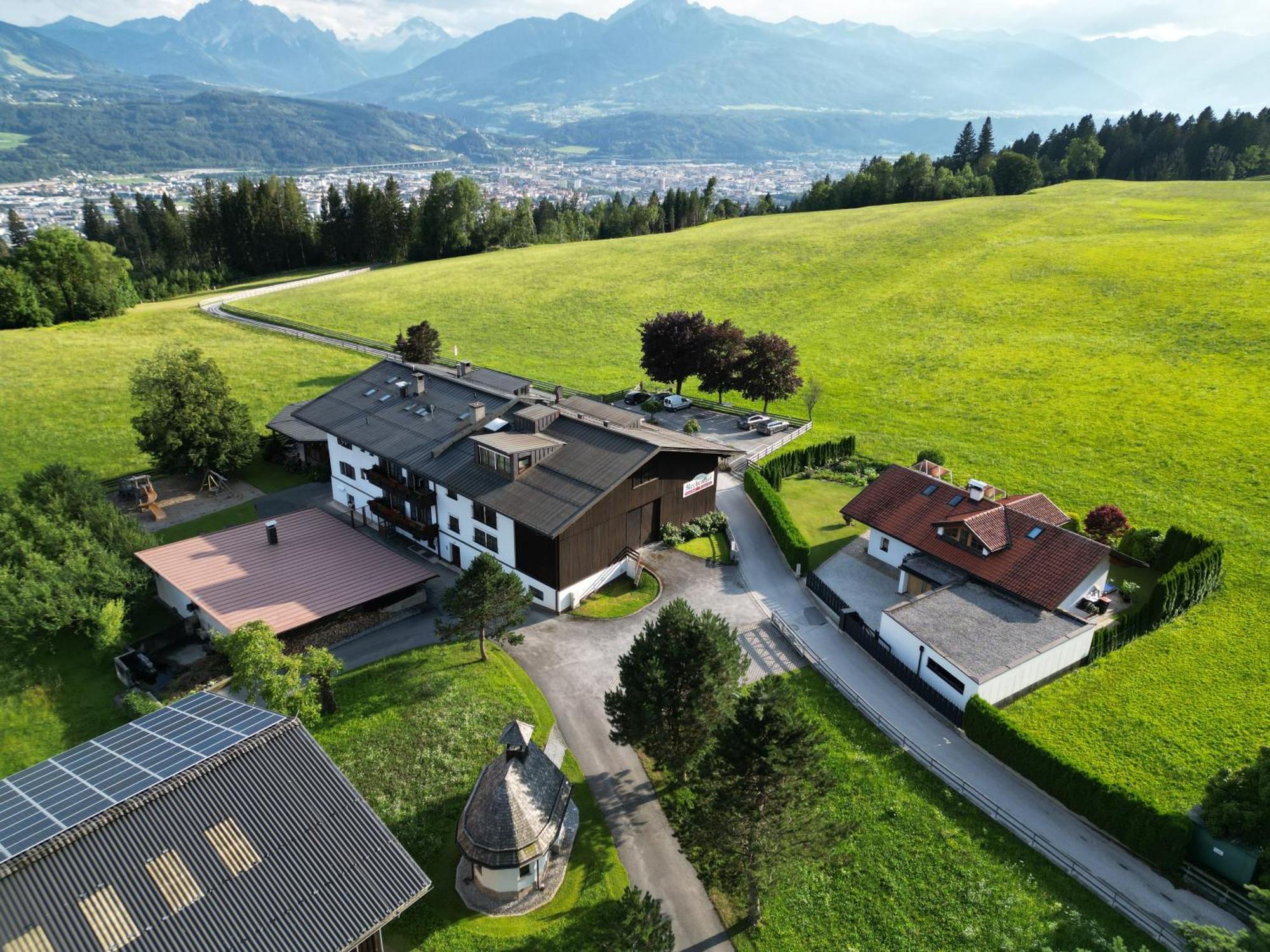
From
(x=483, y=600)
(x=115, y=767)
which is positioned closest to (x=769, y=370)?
(x=483, y=600)

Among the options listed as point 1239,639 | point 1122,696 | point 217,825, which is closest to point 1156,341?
point 1239,639

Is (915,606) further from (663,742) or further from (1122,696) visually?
(663,742)

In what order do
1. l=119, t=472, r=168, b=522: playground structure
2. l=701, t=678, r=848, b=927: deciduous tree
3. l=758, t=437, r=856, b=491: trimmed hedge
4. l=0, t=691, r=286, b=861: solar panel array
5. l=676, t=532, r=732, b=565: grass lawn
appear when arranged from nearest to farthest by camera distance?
l=0, t=691, r=286, b=861: solar panel array → l=701, t=678, r=848, b=927: deciduous tree → l=676, t=532, r=732, b=565: grass lawn → l=119, t=472, r=168, b=522: playground structure → l=758, t=437, r=856, b=491: trimmed hedge

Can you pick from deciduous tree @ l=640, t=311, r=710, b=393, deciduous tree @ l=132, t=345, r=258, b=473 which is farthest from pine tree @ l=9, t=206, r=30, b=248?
deciduous tree @ l=640, t=311, r=710, b=393

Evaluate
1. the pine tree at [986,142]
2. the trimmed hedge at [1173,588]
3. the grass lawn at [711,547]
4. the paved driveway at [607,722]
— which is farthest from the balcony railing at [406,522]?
the pine tree at [986,142]

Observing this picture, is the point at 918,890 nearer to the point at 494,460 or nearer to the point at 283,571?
the point at 494,460

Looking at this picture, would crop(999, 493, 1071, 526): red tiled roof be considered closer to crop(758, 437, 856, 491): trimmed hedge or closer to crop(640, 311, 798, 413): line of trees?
crop(758, 437, 856, 491): trimmed hedge

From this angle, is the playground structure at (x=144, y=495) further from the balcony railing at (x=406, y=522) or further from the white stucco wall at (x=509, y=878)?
the white stucco wall at (x=509, y=878)
